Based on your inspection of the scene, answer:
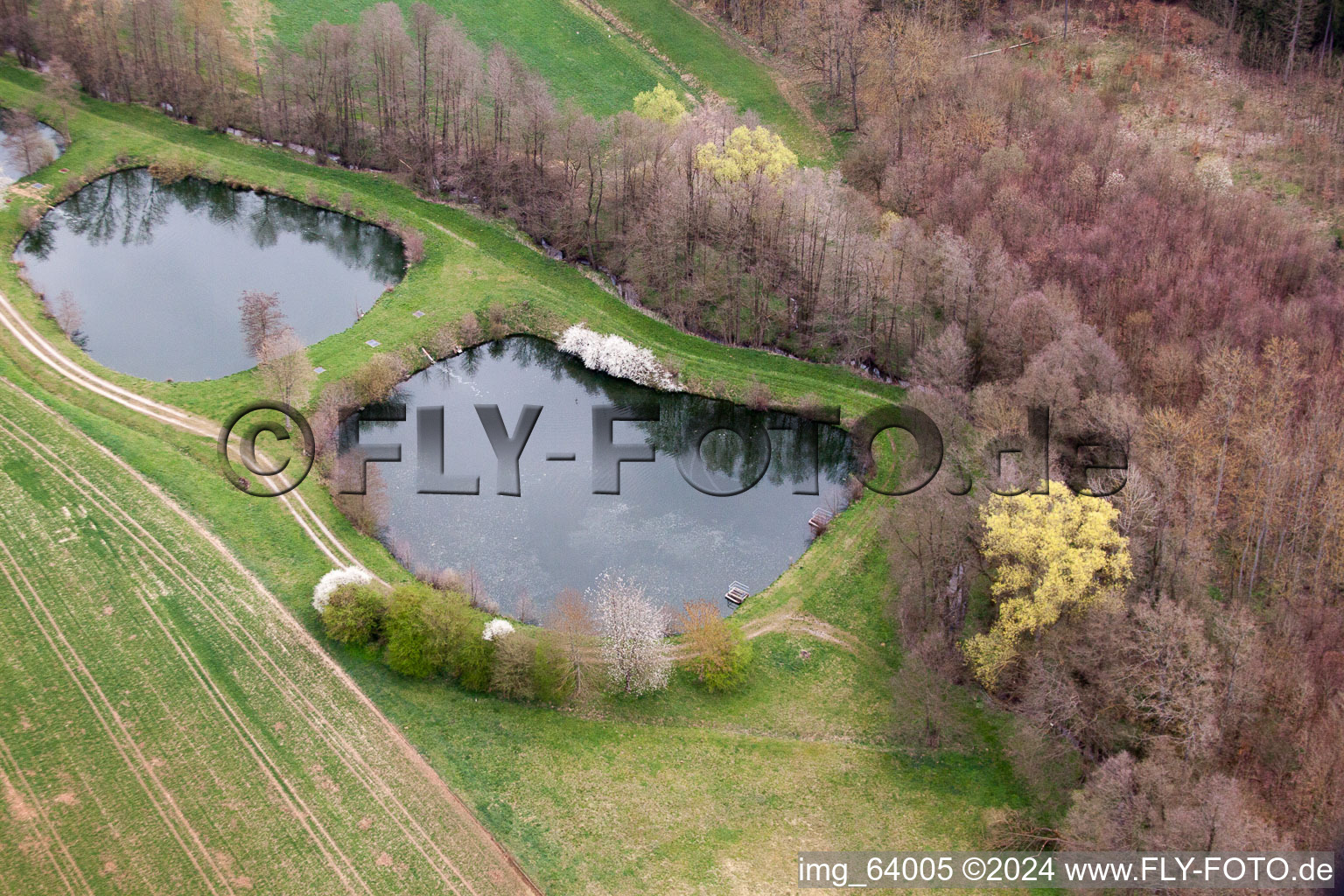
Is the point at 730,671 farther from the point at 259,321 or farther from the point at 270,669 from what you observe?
the point at 259,321

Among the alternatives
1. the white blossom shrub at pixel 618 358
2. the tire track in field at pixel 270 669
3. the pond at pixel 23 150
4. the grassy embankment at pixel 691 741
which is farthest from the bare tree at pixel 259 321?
the pond at pixel 23 150

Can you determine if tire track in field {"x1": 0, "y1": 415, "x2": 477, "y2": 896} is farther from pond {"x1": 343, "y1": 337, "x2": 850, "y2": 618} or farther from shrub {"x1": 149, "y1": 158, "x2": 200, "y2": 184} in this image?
shrub {"x1": 149, "y1": 158, "x2": 200, "y2": 184}

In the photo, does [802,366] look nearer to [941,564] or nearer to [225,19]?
[941,564]

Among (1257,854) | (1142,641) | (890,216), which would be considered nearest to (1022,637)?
(1142,641)

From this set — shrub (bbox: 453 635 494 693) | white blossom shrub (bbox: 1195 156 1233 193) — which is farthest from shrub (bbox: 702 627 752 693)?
white blossom shrub (bbox: 1195 156 1233 193)

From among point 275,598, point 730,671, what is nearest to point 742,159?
point 730,671

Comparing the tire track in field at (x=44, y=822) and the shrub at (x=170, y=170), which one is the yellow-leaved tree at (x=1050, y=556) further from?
the shrub at (x=170, y=170)
